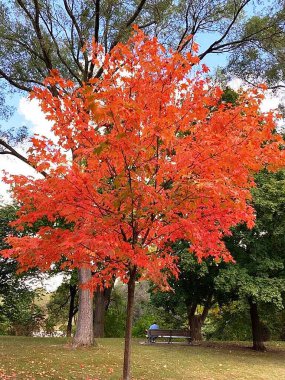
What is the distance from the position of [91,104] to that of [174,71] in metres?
1.91

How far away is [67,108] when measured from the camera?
209 inches

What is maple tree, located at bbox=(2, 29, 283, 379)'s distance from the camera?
476 centimetres

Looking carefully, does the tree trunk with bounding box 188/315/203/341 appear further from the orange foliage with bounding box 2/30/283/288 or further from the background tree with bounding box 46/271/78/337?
the orange foliage with bounding box 2/30/283/288

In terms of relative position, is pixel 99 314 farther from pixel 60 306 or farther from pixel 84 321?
pixel 84 321

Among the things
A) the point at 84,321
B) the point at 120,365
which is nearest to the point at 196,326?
the point at 84,321

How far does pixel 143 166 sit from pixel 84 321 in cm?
779

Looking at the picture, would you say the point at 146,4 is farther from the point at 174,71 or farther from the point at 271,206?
the point at 174,71

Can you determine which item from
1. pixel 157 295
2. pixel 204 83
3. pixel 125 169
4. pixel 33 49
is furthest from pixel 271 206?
pixel 33 49

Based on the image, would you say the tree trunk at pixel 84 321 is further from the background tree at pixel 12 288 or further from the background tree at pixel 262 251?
the background tree at pixel 12 288

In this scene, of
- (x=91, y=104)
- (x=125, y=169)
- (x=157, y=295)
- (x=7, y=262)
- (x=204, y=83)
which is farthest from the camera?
(x=7, y=262)

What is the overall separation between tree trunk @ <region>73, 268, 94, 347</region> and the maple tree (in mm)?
5675

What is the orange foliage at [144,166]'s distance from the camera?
15.6 ft

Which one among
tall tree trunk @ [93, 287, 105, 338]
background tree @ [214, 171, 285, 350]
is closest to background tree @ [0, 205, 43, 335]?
tall tree trunk @ [93, 287, 105, 338]

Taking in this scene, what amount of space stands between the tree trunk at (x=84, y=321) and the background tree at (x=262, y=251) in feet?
12.9
